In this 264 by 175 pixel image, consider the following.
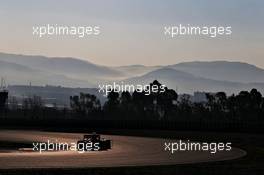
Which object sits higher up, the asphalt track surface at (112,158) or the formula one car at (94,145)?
the formula one car at (94,145)

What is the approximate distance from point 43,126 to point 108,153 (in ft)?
158

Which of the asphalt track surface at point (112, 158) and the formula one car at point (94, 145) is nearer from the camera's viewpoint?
the asphalt track surface at point (112, 158)

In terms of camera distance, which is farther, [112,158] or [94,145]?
[94,145]

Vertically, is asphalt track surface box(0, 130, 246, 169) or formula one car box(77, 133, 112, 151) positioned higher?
formula one car box(77, 133, 112, 151)

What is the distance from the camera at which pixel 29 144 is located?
5078 cm

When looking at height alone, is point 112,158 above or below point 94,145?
below

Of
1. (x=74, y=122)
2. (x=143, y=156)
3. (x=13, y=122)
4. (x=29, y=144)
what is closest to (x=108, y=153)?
(x=143, y=156)

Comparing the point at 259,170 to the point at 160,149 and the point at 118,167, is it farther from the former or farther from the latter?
the point at 160,149

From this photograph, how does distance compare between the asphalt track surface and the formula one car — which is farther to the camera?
the formula one car

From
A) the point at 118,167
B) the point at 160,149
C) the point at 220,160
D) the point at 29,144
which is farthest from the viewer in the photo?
the point at 29,144

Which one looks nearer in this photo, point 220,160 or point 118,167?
point 118,167

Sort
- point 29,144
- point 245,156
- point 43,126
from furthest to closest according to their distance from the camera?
point 43,126 < point 29,144 < point 245,156

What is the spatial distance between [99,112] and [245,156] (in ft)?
474

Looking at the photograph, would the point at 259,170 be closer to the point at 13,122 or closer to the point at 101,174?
the point at 101,174
